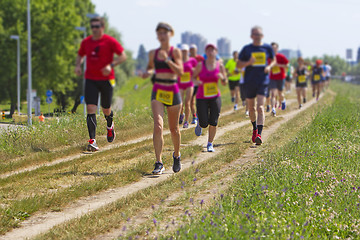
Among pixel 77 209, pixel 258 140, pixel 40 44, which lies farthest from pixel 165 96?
pixel 40 44

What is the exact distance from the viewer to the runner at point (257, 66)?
9.85 metres

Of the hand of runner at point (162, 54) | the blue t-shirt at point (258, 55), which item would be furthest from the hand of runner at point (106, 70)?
the blue t-shirt at point (258, 55)

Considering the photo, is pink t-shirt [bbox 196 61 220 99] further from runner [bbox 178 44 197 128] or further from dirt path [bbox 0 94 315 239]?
runner [bbox 178 44 197 128]

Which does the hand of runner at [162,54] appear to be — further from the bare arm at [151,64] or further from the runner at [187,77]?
the runner at [187,77]

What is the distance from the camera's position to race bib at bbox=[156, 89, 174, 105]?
729cm

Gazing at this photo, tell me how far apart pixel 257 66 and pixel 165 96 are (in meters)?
3.31

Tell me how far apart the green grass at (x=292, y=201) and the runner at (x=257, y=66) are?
80.8 inches

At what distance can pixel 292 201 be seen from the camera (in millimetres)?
5773

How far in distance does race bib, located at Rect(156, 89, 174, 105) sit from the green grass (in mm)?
1507

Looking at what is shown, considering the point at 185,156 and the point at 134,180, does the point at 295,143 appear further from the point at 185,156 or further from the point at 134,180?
the point at 134,180

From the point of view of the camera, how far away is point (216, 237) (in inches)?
168

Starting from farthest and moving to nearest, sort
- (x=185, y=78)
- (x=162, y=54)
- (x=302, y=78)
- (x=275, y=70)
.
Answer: (x=302, y=78) < (x=275, y=70) < (x=185, y=78) < (x=162, y=54)

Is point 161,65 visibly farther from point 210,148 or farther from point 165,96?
point 210,148

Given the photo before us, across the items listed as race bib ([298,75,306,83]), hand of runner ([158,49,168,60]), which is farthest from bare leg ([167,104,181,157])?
race bib ([298,75,306,83])
